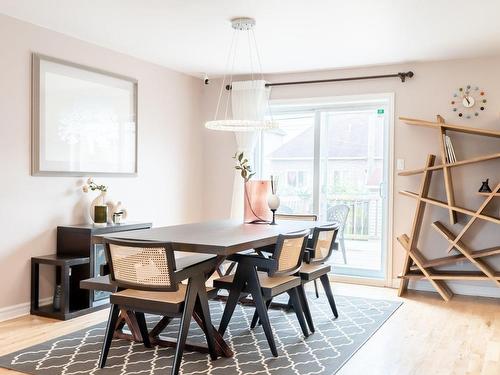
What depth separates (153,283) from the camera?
8.72 ft

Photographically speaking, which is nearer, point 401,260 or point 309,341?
point 309,341

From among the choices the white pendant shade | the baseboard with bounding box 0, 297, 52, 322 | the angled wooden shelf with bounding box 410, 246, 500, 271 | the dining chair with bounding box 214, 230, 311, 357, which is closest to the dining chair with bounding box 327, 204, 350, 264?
the angled wooden shelf with bounding box 410, 246, 500, 271

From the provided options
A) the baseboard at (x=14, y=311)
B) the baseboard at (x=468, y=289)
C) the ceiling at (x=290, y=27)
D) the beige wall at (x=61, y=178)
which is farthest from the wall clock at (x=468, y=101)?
the baseboard at (x=14, y=311)

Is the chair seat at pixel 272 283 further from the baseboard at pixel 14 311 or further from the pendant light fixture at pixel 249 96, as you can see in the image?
the pendant light fixture at pixel 249 96

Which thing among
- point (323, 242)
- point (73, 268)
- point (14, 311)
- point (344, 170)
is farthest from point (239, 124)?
point (14, 311)

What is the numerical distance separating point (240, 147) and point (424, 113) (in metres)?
1.99

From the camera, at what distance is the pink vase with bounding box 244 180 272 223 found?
13.4 feet

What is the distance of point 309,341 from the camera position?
3.35m

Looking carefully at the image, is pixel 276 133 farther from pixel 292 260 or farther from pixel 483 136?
pixel 292 260

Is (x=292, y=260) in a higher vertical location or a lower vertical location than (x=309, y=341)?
higher

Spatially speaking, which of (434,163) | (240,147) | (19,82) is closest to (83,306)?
(19,82)

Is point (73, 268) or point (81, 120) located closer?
point (73, 268)

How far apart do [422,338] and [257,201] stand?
1.59 m

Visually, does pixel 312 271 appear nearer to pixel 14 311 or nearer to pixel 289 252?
pixel 289 252
